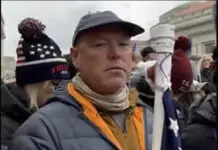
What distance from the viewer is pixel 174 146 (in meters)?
2.26

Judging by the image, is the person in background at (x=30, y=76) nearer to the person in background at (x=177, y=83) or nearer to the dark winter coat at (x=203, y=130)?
the person in background at (x=177, y=83)

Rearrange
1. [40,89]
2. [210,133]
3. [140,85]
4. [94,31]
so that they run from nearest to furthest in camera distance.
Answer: [94,31]
[210,133]
[40,89]
[140,85]

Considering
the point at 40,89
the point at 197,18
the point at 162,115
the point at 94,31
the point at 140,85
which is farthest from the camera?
the point at 197,18

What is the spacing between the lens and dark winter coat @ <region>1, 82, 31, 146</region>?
3.40 m

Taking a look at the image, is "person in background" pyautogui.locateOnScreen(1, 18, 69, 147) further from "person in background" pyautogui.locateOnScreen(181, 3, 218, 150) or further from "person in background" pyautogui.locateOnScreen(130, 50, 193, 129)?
"person in background" pyautogui.locateOnScreen(181, 3, 218, 150)

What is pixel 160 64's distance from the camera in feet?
7.04

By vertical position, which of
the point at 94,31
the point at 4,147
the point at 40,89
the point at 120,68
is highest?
the point at 94,31

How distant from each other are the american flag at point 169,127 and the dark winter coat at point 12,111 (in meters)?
1.40

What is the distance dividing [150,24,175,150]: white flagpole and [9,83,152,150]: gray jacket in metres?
0.18

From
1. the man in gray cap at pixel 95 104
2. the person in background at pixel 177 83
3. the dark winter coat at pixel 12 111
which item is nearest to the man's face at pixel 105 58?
the man in gray cap at pixel 95 104

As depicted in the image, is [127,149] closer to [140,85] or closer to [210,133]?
[210,133]

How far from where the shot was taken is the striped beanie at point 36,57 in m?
3.61

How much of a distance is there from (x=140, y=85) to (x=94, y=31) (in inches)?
70.5

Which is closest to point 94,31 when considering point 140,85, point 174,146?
point 174,146
